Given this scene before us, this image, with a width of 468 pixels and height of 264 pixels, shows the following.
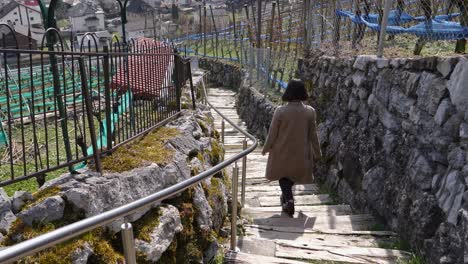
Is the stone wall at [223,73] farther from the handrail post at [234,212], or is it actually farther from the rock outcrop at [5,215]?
the rock outcrop at [5,215]

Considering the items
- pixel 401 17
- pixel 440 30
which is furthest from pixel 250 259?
pixel 401 17

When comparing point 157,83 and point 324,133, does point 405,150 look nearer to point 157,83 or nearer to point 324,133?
point 324,133

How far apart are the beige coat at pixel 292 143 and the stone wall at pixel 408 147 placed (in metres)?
0.66

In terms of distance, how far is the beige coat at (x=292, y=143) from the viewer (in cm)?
396

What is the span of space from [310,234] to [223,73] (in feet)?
61.2

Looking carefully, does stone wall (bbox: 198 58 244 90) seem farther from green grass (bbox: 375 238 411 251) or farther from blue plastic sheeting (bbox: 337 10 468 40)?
green grass (bbox: 375 238 411 251)

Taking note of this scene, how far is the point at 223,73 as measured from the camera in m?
21.7

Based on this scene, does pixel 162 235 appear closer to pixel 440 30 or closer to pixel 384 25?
pixel 440 30

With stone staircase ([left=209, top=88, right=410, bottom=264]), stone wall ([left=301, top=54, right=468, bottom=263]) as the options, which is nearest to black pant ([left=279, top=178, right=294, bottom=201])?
stone staircase ([left=209, top=88, right=410, bottom=264])

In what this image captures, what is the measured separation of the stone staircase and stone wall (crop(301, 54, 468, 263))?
192 millimetres

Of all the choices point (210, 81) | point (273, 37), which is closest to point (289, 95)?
point (273, 37)

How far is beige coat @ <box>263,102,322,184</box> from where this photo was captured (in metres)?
3.96

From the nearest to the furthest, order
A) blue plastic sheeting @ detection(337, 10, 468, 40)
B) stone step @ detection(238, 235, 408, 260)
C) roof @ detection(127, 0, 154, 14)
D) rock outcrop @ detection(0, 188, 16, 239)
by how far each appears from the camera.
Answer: rock outcrop @ detection(0, 188, 16, 239)
stone step @ detection(238, 235, 408, 260)
blue plastic sheeting @ detection(337, 10, 468, 40)
roof @ detection(127, 0, 154, 14)

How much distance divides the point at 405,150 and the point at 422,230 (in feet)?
2.51
